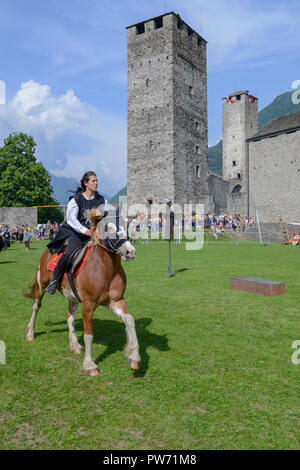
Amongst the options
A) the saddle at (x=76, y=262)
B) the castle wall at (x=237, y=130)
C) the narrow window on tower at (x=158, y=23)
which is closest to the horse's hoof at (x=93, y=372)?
the saddle at (x=76, y=262)

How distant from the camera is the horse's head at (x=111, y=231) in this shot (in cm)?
424

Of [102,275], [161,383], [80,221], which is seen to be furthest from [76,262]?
[161,383]

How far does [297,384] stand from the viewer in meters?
4.03

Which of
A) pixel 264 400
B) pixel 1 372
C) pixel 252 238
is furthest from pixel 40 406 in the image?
pixel 252 238

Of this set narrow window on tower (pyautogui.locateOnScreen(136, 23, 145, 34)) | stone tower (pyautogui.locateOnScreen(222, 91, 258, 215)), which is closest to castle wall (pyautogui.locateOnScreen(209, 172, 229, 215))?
stone tower (pyautogui.locateOnScreen(222, 91, 258, 215))

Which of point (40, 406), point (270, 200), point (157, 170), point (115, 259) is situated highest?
point (157, 170)

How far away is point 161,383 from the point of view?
4.06 metres

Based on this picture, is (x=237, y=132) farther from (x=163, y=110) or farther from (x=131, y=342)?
(x=131, y=342)

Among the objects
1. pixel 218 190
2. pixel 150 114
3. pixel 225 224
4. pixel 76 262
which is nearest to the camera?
pixel 76 262

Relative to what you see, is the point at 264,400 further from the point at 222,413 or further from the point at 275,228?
the point at 275,228

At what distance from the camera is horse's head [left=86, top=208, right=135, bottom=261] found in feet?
13.9

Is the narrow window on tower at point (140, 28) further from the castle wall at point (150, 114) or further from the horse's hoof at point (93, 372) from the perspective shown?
the horse's hoof at point (93, 372)

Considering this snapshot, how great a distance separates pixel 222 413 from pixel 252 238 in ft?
109

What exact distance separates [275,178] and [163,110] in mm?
18332
